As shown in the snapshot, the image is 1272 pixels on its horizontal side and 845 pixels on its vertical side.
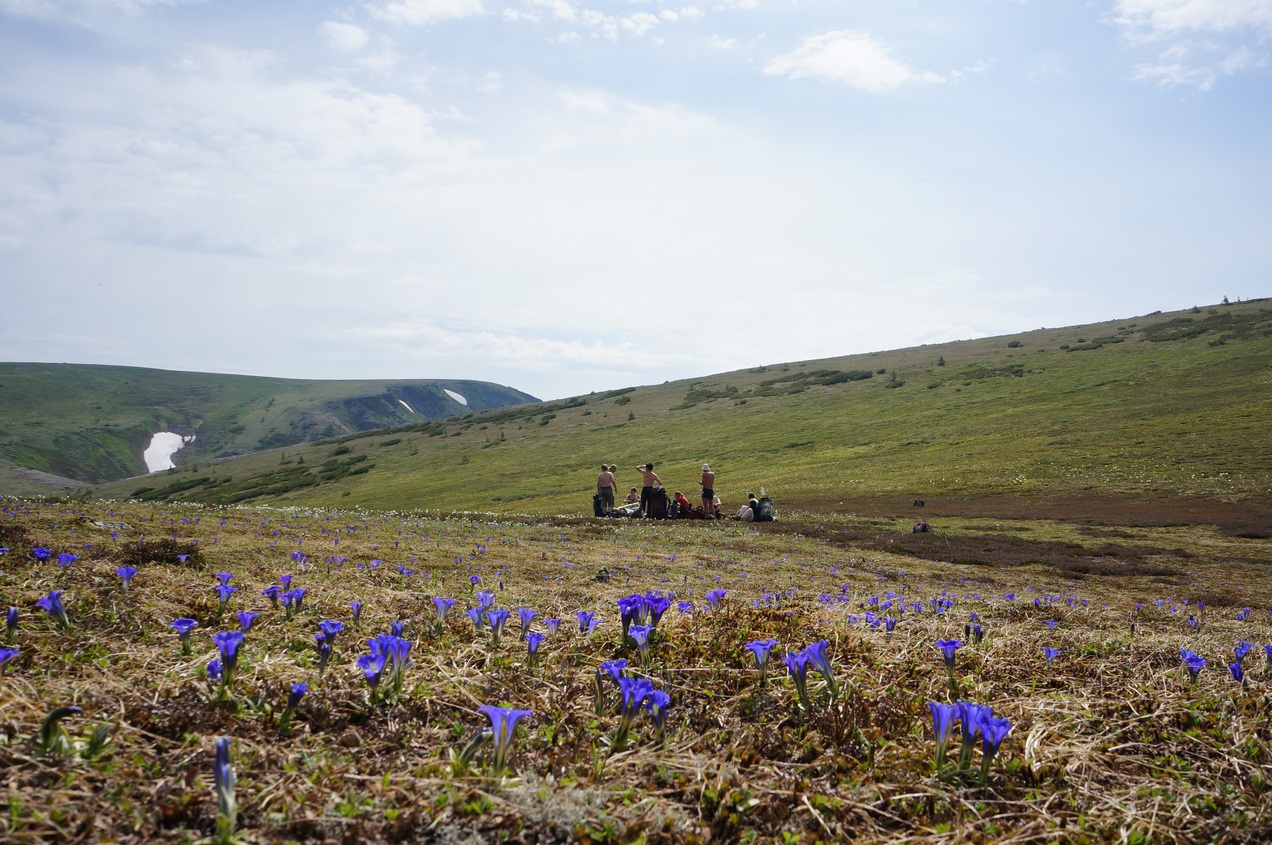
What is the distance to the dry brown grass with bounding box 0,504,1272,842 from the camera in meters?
2.64

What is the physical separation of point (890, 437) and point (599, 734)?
59.4 metres

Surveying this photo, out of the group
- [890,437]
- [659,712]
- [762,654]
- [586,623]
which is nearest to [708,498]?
[586,623]

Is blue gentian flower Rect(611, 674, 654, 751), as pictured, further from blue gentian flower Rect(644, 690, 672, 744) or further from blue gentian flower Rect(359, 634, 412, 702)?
blue gentian flower Rect(359, 634, 412, 702)

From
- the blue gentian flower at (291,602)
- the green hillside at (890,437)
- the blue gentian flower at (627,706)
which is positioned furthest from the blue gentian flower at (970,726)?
the green hillside at (890,437)

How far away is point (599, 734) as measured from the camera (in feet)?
→ 11.4

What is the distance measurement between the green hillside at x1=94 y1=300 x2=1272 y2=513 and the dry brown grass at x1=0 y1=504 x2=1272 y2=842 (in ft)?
110

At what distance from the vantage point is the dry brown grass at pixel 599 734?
2.64 metres

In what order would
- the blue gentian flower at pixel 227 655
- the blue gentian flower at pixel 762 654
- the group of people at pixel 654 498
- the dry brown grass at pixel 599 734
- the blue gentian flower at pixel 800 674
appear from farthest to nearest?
1. the group of people at pixel 654 498
2. the blue gentian flower at pixel 762 654
3. the blue gentian flower at pixel 800 674
4. the blue gentian flower at pixel 227 655
5. the dry brown grass at pixel 599 734

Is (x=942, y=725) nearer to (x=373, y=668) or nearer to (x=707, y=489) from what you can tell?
(x=373, y=668)

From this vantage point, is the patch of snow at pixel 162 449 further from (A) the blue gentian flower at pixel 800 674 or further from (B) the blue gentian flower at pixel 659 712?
(A) the blue gentian flower at pixel 800 674

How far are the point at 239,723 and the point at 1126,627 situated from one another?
960 centimetres

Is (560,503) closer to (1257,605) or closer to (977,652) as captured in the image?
(1257,605)

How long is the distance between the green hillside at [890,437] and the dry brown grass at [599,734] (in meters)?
33.6

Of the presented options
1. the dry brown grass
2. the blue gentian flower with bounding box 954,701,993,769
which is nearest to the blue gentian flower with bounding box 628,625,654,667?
the dry brown grass
